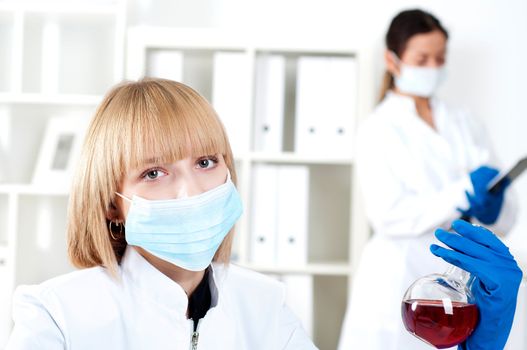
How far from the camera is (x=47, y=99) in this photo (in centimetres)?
268

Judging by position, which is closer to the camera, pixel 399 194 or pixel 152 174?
pixel 152 174

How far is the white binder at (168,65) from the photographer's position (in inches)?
105

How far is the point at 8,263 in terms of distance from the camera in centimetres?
263

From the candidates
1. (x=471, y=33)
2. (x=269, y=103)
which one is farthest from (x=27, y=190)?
(x=471, y=33)

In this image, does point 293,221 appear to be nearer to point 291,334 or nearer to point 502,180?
point 502,180

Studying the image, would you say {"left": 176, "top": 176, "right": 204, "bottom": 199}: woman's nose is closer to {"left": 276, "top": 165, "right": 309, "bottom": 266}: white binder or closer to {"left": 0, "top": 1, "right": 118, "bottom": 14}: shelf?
{"left": 276, "top": 165, "right": 309, "bottom": 266}: white binder

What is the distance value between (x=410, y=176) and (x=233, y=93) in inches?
31.5

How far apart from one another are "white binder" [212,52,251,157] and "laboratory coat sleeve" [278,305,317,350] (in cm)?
146

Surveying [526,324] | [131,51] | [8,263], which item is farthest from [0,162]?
[526,324]

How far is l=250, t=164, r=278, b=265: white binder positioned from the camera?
2.68m

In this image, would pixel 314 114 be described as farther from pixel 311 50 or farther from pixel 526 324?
pixel 526 324

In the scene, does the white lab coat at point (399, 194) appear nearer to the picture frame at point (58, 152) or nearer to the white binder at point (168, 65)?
the white binder at point (168, 65)

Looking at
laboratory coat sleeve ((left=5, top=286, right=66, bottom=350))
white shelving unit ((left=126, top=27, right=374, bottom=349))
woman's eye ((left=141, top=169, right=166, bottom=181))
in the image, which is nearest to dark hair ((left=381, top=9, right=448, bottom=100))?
white shelving unit ((left=126, top=27, right=374, bottom=349))

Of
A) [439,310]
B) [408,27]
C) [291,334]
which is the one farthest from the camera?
[408,27]
